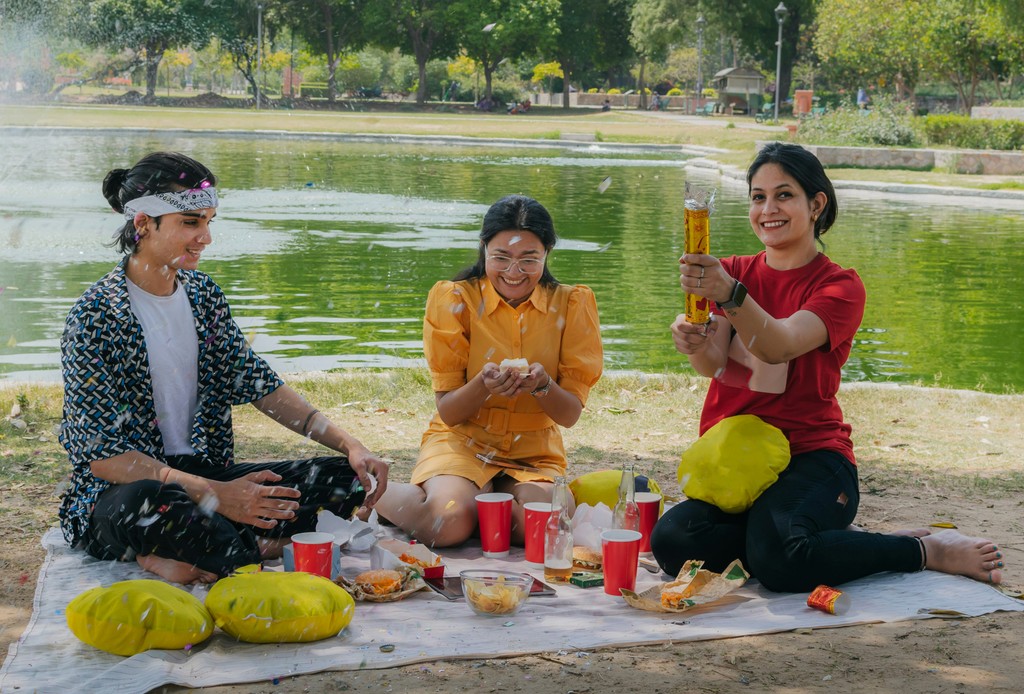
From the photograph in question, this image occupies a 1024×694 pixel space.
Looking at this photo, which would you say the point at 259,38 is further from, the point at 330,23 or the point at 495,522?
the point at 495,522

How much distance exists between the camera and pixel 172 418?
4.34 meters

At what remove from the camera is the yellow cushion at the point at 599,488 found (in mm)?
4922

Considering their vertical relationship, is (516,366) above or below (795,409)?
above

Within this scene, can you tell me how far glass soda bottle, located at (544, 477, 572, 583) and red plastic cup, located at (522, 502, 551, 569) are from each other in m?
0.10

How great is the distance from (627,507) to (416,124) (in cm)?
4234

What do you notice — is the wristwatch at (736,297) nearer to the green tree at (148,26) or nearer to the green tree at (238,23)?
the green tree at (148,26)

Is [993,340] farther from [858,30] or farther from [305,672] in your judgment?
[858,30]

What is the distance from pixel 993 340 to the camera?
10109 mm

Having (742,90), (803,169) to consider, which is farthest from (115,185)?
(742,90)

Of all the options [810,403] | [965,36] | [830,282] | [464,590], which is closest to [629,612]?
[464,590]

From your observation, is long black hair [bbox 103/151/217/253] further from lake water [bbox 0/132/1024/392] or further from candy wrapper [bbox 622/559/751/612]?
lake water [bbox 0/132/1024/392]

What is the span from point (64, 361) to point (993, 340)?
8.17 metres

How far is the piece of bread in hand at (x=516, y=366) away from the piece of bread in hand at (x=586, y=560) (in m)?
0.68

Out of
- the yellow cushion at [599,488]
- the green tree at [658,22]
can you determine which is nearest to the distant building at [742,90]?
the green tree at [658,22]
